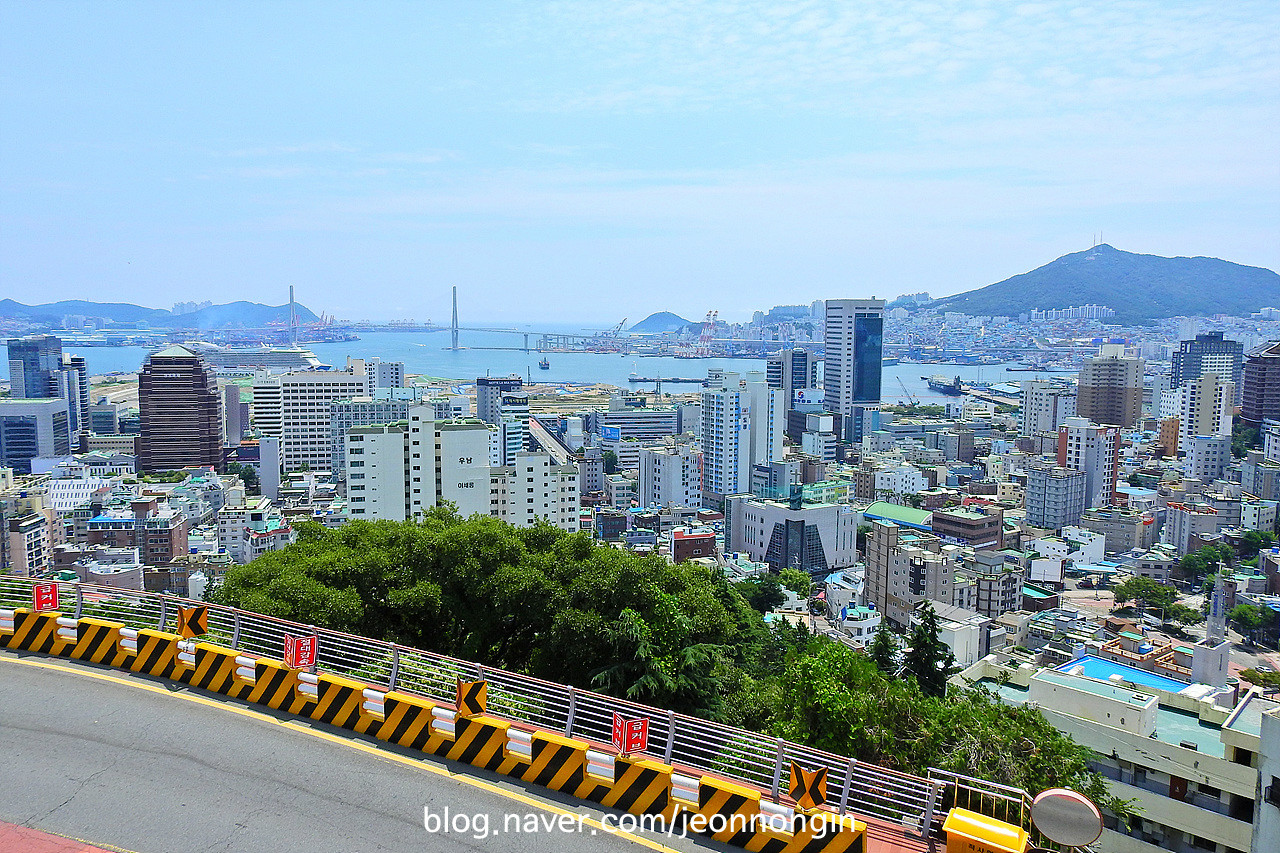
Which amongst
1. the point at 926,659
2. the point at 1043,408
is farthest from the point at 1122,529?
the point at 1043,408

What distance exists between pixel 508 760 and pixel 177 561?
52.2 ft

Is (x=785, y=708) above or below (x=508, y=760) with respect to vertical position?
below

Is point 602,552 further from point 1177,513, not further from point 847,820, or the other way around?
point 1177,513

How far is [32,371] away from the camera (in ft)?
118

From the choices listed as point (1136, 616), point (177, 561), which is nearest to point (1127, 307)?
point (1136, 616)

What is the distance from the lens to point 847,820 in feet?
6.98

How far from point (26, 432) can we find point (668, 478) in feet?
69.1

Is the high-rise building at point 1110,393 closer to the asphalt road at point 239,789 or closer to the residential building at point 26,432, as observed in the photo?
the residential building at point 26,432

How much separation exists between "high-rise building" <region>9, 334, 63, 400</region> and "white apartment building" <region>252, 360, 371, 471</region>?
10.9 meters

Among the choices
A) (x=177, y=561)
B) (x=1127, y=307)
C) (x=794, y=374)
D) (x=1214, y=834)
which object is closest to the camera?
(x=1214, y=834)

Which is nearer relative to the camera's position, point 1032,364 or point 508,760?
point 508,760

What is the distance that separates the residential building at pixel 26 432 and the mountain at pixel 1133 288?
8996 centimetres

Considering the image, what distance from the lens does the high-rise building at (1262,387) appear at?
32.9 m

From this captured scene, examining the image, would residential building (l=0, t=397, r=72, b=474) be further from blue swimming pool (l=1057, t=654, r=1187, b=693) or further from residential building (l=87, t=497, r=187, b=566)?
blue swimming pool (l=1057, t=654, r=1187, b=693)
